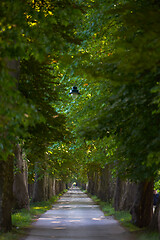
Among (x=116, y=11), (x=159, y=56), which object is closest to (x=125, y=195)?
(x=116, y=11)

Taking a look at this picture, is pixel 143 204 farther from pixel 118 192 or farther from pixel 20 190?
pixel 118 192

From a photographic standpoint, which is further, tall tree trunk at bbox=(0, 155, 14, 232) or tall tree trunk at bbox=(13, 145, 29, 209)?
tall tree trunk at bbox=(13, 145, 29, 209)

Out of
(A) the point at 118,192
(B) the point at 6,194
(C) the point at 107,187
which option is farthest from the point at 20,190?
(C) the point at 107,187

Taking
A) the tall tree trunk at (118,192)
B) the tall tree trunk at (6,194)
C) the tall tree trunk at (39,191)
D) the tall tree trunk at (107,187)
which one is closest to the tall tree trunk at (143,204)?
the tall tree trunk at (6,194)

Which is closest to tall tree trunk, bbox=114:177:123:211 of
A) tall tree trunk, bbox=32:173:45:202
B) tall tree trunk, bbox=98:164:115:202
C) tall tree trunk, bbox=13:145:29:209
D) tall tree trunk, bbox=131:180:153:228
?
tall tree trunk, bbox=13:145:29:209

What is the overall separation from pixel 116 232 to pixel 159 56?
33.8 feet

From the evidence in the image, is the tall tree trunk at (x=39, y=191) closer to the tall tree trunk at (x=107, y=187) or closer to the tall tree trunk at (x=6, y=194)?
the tall tree trunk at (x=107, y=187)

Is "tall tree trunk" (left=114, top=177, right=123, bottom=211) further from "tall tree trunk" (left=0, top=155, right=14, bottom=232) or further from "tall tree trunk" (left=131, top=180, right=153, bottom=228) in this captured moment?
"tall tree trunk" (left=0, top=155, right=14, bottom=232)

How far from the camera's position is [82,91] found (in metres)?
21.4

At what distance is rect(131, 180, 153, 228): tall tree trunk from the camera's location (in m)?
17.8

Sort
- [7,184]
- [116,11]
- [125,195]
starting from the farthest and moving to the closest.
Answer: [125,195]
[7,184]
[116,11]

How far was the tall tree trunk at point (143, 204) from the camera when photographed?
17.8 m

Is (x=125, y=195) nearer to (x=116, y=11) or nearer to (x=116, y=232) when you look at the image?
(x=116, y=232)

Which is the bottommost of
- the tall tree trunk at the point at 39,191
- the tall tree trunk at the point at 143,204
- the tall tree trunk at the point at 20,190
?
the tall tree trunk at the point at 143,204
